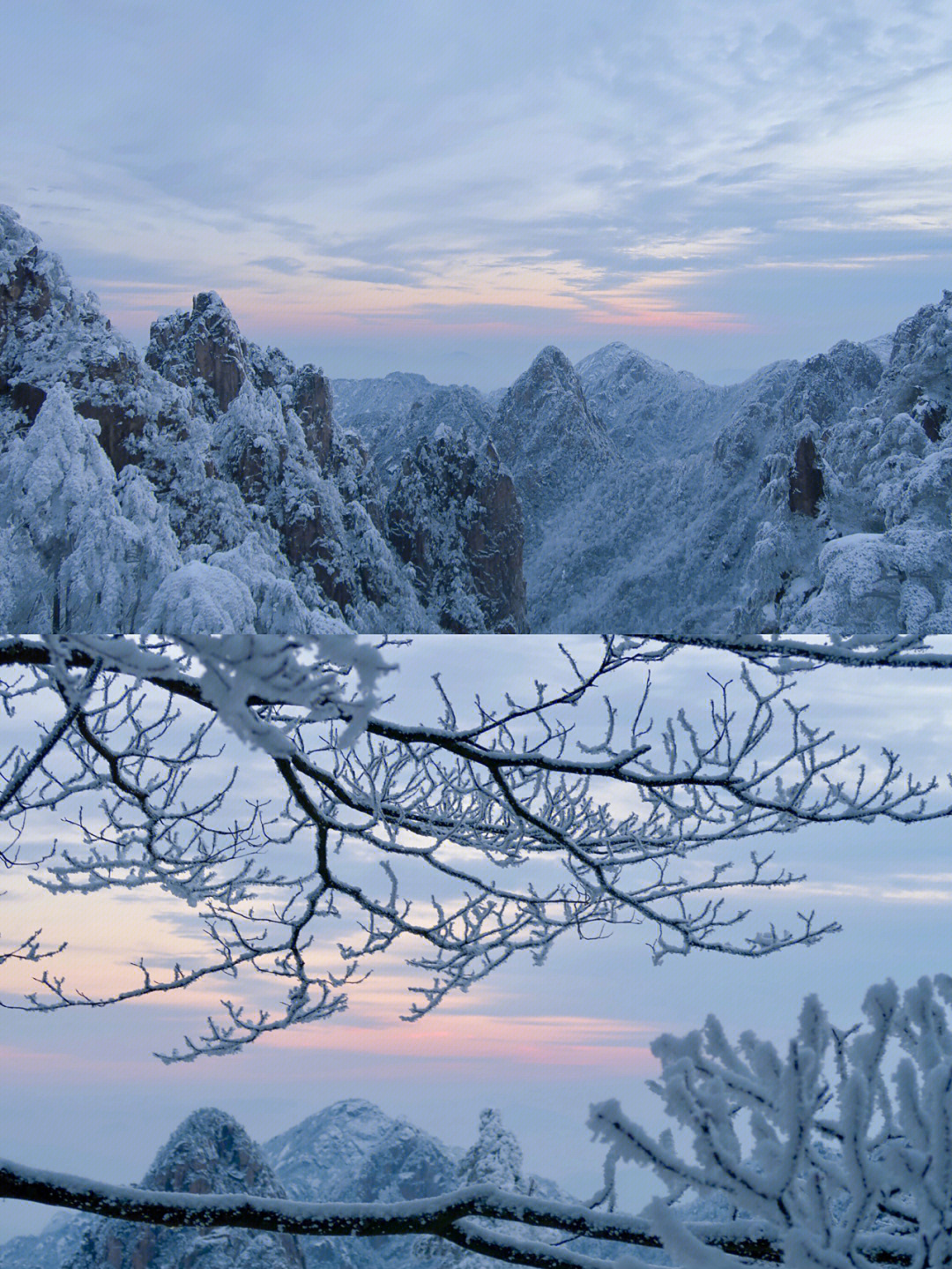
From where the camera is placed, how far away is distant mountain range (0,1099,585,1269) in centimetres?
271

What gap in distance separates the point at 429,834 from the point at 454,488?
2.98ft

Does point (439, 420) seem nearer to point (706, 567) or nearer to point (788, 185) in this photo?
point (706, 567)

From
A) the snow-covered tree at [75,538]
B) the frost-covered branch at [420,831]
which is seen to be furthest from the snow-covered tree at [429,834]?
the snow-covered tree at [75,538]

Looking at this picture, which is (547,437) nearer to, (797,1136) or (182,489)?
(182,489)

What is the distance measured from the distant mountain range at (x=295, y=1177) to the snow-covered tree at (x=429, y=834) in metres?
0.10

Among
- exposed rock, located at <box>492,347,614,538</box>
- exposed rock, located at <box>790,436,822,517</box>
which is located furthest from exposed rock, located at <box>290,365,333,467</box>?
exposed rock, located at <box>790,436,822,517</box>

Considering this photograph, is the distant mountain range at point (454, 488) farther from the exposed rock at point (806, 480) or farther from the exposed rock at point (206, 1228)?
the exposed rock at point (206, 1228)

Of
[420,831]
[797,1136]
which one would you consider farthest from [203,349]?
[797,1136]

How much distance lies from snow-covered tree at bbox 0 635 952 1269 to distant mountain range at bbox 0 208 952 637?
0.96 feet

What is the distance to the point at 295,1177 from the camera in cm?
288

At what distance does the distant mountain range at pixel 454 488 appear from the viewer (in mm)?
2621

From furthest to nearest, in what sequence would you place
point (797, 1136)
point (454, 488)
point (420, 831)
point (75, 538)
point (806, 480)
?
point (454, 488) → point (806, 480) → point (75, 538) → point (420, 831) → point (797, 1136)

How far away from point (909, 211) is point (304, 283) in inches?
60.7

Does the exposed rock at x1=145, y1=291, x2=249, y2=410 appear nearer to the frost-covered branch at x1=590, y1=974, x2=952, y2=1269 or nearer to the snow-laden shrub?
the snow-laden shrub
